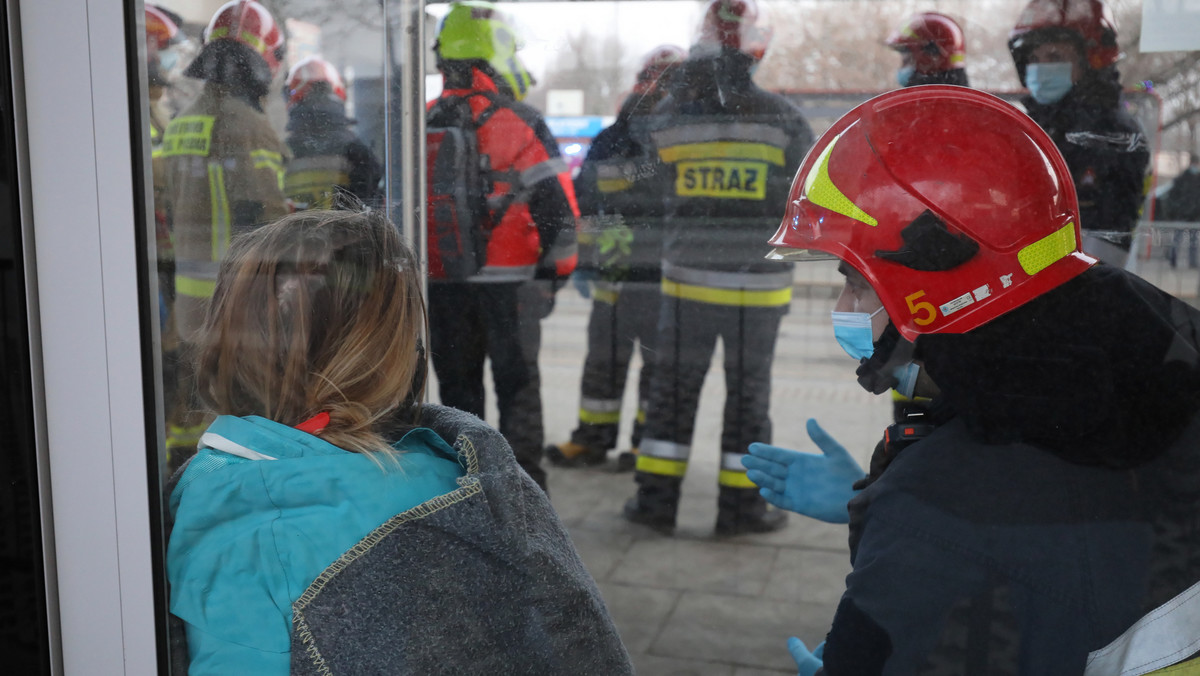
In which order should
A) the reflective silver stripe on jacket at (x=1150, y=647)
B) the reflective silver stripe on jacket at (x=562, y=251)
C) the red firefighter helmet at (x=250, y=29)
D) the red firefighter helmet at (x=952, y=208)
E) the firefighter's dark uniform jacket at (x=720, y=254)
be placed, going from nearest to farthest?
1. the reflective silver stripe on jacket at (x=1150, y=647)
2. the red firefighter helmet at (x=952, y=208)
3. the red firefighter helmet at (x=250, y=29)
4. the firefighter's dark uniform jacket at (x=720, y=254)
5. the reflective silver stripe on jacket at (x=562, y=251)

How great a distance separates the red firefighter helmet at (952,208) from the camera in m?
1.14

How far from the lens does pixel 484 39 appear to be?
58.6 inches

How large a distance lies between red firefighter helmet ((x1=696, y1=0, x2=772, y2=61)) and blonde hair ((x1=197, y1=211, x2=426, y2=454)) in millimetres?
550

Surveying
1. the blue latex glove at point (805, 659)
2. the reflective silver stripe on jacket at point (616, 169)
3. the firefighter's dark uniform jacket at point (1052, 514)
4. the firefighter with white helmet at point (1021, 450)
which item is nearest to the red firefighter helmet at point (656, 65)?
the reflective silver stripe on jacket at point (616, 169)

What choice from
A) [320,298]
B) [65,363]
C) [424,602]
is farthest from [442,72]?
[424,602]

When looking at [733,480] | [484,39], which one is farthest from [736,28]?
[733,480]

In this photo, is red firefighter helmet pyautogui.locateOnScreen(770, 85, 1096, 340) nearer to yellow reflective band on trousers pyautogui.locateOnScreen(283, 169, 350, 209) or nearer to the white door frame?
yellow reflective band on trousers pyautogui.locateOnScreen(283, 169, 350, 209)

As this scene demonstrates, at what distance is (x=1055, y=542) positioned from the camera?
3.44ft

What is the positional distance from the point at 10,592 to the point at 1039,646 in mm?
1367

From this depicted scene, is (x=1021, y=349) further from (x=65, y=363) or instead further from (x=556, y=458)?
(x=65, y=363)

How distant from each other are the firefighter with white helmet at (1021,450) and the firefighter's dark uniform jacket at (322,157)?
0.76 m

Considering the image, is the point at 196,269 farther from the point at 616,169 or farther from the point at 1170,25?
the point at 1170,25

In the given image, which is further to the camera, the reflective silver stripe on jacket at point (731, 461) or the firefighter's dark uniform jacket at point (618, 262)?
the reflective silver stripe on jacket at point (731, 461)

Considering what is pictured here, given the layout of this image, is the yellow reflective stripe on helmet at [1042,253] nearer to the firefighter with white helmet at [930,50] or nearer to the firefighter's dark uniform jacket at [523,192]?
the firefighter with white helmet at [930,50]
